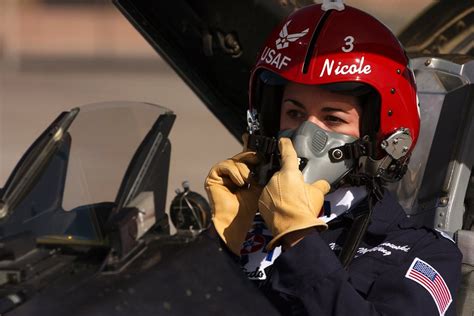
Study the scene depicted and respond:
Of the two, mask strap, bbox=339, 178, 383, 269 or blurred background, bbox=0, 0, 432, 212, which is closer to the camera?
mask strap, bbox=339, 178, 383, 269

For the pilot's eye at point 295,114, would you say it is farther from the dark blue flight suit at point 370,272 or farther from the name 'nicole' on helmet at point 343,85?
the dark blue flight suit at point 370,272

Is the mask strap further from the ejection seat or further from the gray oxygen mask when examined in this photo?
the ejection seat

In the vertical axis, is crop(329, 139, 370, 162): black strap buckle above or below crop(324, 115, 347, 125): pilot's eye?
below

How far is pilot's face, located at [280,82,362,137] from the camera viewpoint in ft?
10.5

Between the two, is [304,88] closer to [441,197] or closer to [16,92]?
[441,197]

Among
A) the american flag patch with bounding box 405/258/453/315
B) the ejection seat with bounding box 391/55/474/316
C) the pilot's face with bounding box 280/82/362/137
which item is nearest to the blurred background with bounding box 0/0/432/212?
the ejection seat with bounding box 391/55/474/316

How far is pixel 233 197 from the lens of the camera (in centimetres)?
320

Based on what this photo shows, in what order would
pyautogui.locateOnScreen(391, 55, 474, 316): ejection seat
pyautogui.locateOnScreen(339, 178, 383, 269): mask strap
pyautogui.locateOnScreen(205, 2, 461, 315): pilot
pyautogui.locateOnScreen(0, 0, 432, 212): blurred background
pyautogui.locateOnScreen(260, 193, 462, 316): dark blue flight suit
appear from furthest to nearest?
1. pyautogui.locateOnScreen(0, 0, 432, 212): blurred background
2. pyautogui.locateOnScreen(391, 55, 474, 316): ejection seat
3. pyautogui.locateOnScreen(339, 178, 383, 269): mask strap
4. pyautogui.locateOnScreen(205, 2, 461, 315): pilot
5. pyautogui.locateOnScreen(260, 193, 462, 316): dark blue flight suit

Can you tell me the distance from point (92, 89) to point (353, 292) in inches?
488

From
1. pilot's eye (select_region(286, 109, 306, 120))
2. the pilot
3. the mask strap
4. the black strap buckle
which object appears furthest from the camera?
pilot's eye (select_region(286, 109, 306, 120))

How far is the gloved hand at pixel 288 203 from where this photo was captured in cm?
278

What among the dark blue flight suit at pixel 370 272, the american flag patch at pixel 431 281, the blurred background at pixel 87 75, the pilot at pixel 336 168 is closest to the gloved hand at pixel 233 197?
the pilot at pixel 336 168

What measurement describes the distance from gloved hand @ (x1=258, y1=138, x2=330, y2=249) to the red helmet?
1.38 feet

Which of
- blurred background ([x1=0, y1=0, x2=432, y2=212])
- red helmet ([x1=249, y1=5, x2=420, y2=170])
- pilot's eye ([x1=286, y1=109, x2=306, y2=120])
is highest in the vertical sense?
red helmet ([x1=249, y1=5, x2=420, y2=170])
